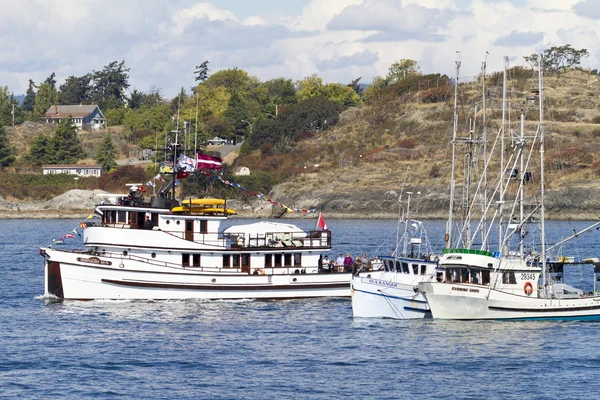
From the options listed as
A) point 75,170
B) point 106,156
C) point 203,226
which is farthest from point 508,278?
point 106,156

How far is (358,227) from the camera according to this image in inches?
5059

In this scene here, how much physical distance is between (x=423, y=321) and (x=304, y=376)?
13629 mm

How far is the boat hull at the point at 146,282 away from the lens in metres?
55.2

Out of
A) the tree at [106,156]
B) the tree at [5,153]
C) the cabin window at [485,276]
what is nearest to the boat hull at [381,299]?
the cabin window at [485,276]

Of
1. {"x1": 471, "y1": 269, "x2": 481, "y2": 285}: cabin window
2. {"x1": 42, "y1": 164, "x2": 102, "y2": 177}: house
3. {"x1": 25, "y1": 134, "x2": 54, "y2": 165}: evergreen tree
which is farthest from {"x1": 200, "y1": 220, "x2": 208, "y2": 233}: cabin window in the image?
{"x1": 25, "y1": 134, "x2": 54, "y2": 165}: evergreen tree

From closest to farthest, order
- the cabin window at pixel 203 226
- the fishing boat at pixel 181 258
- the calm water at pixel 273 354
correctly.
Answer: the calm water at pixel 273 354 < the fishing boat at pixel 181 258 < the cabin window at pixel 203 226

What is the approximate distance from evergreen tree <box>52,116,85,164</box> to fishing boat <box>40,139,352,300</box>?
124 metres

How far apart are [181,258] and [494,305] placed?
59.1 ft

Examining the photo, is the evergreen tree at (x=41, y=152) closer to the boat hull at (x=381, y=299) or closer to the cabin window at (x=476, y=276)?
the boat hull at (x=381, y=299)

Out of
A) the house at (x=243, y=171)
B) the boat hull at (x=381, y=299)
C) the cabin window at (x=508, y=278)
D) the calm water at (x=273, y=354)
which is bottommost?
the calm water at (x=273, y=354)

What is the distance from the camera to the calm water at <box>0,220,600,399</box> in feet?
118

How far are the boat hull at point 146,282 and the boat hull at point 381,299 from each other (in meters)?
7.56

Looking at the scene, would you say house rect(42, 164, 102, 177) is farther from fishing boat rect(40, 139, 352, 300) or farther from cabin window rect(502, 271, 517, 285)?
cabin window rect(502, 271, 517, 285)

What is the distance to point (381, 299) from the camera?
169 feet
